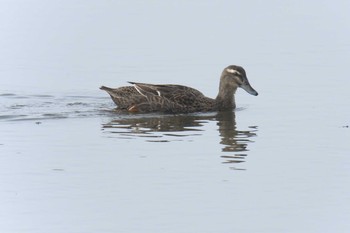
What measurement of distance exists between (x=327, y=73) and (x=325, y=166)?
6656 mm

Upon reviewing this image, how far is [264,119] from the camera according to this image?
1647 centimetres

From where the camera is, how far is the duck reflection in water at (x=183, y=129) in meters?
14.6

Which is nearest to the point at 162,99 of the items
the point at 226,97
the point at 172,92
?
the point at 172,92

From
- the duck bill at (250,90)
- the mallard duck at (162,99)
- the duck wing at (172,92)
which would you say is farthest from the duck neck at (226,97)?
the duck wing at (172,92)

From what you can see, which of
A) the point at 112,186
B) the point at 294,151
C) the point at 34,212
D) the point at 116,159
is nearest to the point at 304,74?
the point at 294,151

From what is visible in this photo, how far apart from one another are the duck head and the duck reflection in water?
1.83ft

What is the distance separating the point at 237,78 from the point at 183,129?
2494 millimetres

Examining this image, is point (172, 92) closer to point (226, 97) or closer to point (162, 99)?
point (162, 99)

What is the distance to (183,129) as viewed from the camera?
52.5ft

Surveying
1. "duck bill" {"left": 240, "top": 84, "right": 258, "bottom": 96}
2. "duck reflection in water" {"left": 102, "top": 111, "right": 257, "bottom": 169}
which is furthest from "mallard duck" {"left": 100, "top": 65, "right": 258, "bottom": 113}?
"duck reflection in water" {"left": 102, "top": 111, "right": 257, "bottom": 169}

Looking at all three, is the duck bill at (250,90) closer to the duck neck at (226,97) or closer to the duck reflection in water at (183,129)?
the duck neck at (226,97)

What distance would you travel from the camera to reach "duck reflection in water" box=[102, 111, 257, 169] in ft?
48.0

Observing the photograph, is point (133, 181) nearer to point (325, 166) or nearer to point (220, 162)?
point (220, 162)

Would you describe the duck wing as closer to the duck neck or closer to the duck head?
the duck neck
